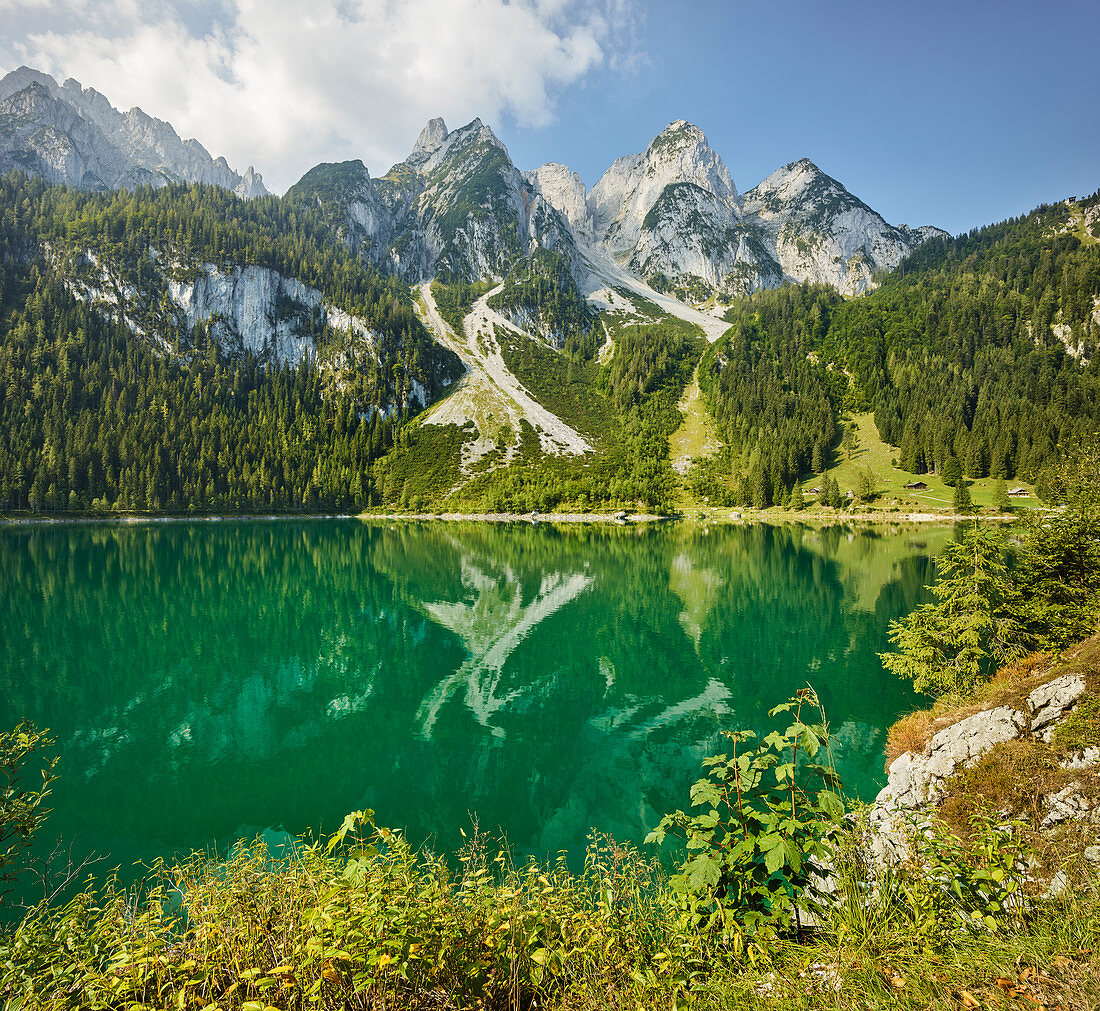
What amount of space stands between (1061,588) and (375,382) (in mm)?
167400

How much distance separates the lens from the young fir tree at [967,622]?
1493cm

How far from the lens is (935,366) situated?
14200cm

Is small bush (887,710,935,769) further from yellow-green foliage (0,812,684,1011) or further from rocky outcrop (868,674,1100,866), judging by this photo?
yellow-green foliage (0,812,684,1011)

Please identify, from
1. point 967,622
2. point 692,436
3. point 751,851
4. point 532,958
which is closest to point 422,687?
point 532,958

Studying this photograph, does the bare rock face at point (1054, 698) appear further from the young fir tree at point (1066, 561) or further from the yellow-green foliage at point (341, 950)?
the young fir tree at point (1066, 561)

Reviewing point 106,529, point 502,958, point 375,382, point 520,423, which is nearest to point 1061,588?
point 502,958

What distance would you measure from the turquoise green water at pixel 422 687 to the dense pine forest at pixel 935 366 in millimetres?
85459

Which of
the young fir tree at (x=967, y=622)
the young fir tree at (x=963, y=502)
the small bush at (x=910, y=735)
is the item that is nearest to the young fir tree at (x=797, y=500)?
the young fir tree at (x=963, y=502)

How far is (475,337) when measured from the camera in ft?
644

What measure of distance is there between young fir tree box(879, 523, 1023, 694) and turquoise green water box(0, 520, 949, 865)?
2487 mm

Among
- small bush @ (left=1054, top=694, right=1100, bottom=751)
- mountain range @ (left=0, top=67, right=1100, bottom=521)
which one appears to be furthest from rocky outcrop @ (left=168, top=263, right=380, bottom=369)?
small bush @ (left=1054, top=694, right=1100, bottom=751)

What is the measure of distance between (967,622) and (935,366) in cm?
16527

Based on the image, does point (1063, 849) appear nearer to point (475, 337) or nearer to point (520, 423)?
point (520, 423)

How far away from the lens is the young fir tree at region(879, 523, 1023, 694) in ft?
49.0
